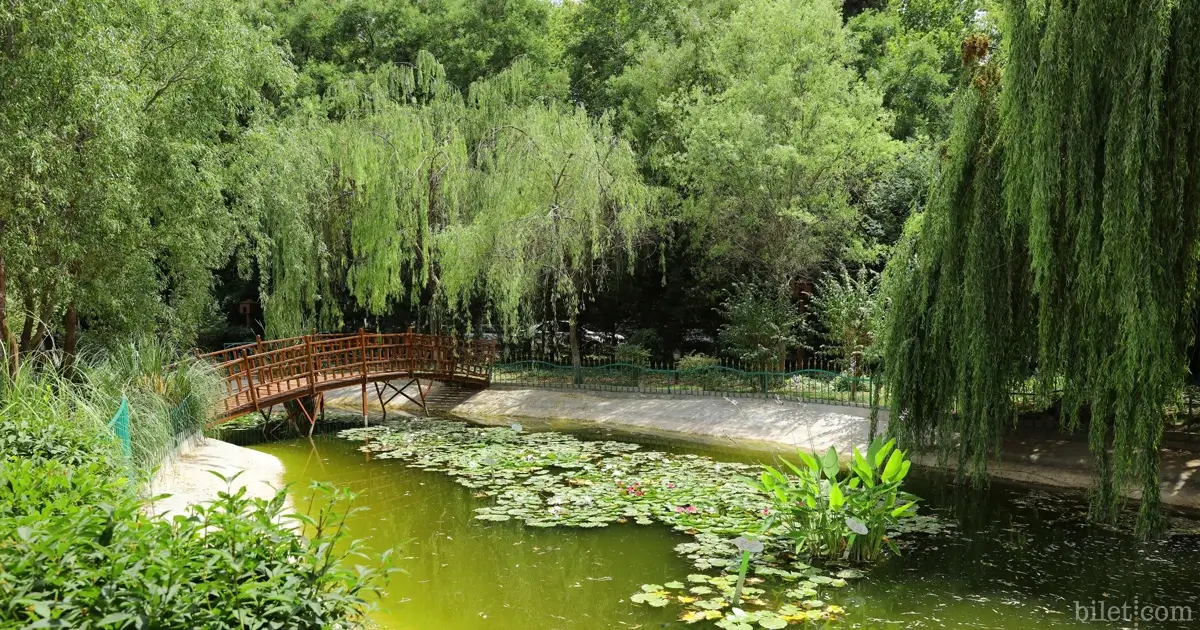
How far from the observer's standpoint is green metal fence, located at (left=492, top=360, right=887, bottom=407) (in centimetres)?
1523

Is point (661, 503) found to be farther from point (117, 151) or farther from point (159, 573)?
point (117, 151)

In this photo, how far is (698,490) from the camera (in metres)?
10.1

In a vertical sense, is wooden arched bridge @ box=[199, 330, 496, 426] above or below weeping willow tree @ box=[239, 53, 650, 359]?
below

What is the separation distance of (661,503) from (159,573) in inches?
271

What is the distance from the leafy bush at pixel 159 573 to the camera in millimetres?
3045

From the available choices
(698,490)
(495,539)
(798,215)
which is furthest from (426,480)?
(798,215)

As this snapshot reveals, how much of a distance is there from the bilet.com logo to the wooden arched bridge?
1117 centimetres

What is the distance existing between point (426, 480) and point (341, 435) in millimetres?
4499

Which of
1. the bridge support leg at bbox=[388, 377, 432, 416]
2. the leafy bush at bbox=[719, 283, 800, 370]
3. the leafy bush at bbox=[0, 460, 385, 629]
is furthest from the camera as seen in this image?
the bridge support leg at bbox=[388, 377, 432, 416]

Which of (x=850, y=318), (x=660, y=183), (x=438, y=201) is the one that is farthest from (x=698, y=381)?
(x=438, y=201)

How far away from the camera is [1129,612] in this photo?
6508 millimetres

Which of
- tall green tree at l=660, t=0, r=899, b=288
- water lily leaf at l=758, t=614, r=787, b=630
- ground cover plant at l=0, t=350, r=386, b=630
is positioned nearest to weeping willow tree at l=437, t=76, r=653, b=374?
tall green tree at l=660, t=0, r=899, b=288

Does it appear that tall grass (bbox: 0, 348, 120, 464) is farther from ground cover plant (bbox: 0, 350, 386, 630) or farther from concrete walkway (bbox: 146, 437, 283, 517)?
ground cover plant (bbox: 0, 350, 386, 630)

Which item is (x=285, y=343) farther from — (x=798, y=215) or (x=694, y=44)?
(x=694, y=44)
